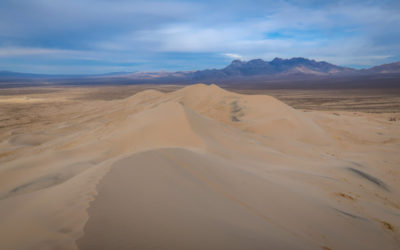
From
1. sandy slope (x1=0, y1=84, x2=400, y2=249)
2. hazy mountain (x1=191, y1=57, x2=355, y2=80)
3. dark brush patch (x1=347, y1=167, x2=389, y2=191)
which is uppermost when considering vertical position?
hazy mountain (x1=191, y1=57, x2=355, y2=80)

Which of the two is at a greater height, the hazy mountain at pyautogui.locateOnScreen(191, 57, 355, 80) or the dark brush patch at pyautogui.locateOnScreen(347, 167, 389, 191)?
the hazy mountain at pyautogui.locateOnScreen(191, 57, 355, 80)

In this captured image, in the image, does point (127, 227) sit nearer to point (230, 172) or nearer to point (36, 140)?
point (230, 172)

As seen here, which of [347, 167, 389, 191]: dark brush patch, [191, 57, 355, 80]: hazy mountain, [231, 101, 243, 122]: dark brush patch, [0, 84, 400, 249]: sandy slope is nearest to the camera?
[0, 84, 400, 249]: sandy slope

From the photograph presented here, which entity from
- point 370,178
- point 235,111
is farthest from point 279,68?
point 370,178

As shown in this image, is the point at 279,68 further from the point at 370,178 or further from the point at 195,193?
the point at 195,193

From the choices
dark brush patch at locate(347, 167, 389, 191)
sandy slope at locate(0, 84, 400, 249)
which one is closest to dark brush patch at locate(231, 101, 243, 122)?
sandy slope at locate(0, 84, 400, 249)

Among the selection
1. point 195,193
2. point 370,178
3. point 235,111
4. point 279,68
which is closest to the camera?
point 195,193

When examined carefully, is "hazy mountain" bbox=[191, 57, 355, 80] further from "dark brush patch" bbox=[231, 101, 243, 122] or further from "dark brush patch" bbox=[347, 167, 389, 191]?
"dark brush patch" bbox=[347, 167, 389, 191]

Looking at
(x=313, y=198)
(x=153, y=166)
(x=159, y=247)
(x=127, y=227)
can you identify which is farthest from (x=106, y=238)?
(x=313, y=198)

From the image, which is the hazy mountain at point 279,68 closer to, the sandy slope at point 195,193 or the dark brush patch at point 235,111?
the dark brush patch at point 235,111

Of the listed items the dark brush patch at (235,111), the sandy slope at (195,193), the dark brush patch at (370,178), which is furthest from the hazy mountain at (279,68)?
the dark brush patch at (370,178)

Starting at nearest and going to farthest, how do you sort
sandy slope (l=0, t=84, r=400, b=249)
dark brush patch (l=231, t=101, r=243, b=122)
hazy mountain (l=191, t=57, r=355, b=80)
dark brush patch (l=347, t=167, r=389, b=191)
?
sandy slope (l=0, t=84, r=400, b=249) → dark brush patch (l=347, t=167, r=389, b=191) → dark brush patch (l=231, t=101, r=243, b=122) → hazy mountain (l=191, t=57, r=355, b=80)
